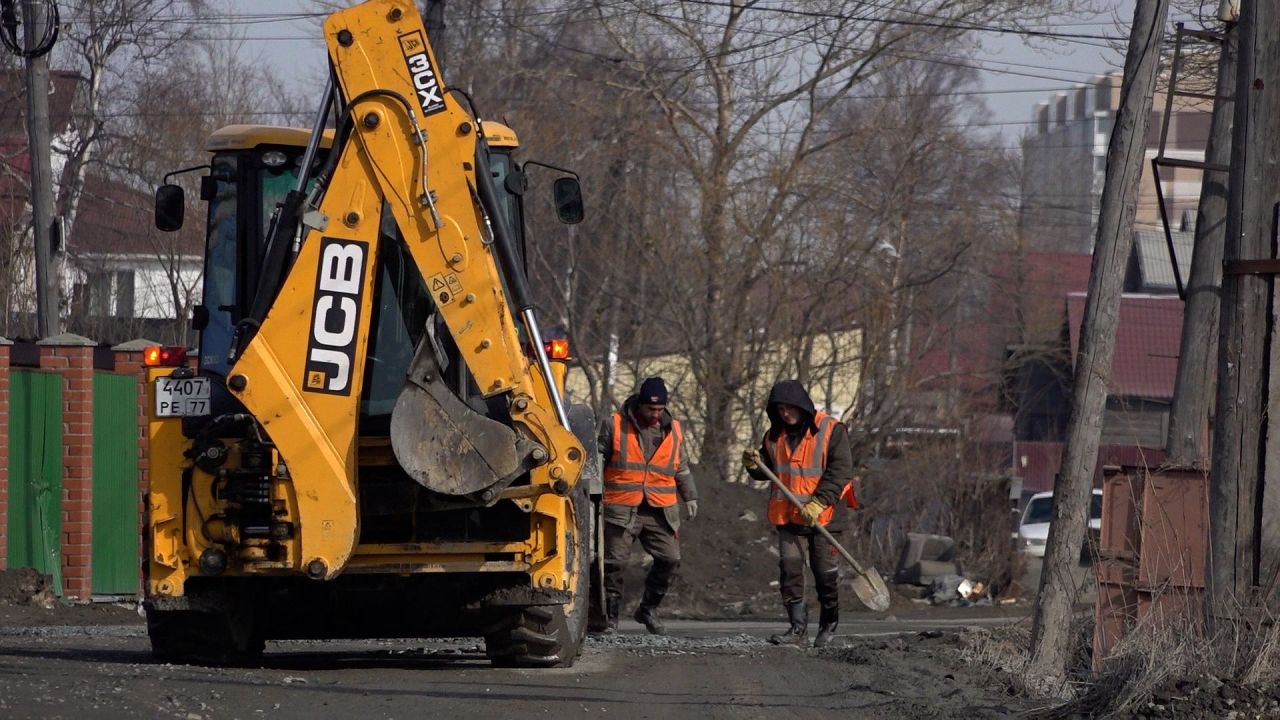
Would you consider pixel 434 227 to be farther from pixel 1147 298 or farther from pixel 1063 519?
pixel 1147 298

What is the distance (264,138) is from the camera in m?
8.39

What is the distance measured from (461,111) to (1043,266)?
145ft

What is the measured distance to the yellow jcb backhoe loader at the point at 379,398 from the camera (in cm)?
740


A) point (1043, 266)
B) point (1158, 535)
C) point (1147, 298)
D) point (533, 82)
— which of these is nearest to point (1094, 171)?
point (1043, 266)

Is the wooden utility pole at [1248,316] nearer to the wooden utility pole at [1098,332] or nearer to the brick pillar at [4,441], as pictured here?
the wooden utility pole at [1098,332]

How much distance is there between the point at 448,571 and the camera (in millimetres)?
7812

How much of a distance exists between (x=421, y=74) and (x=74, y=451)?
876 cm

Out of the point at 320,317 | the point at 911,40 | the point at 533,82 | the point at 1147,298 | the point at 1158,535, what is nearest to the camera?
the point at 320,317

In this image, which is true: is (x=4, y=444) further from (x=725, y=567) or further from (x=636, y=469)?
(x=725, y=567)

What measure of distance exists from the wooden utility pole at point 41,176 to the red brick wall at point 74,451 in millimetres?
1168

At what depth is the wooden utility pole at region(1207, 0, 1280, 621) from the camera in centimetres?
701

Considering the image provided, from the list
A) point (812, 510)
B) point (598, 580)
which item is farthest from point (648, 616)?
point (812, 510)

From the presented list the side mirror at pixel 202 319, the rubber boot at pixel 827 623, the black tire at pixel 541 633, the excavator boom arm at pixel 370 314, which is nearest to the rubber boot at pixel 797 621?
the rubber boot at pixel 827 623

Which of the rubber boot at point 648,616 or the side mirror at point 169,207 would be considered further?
the rubber boot at point 648,616
